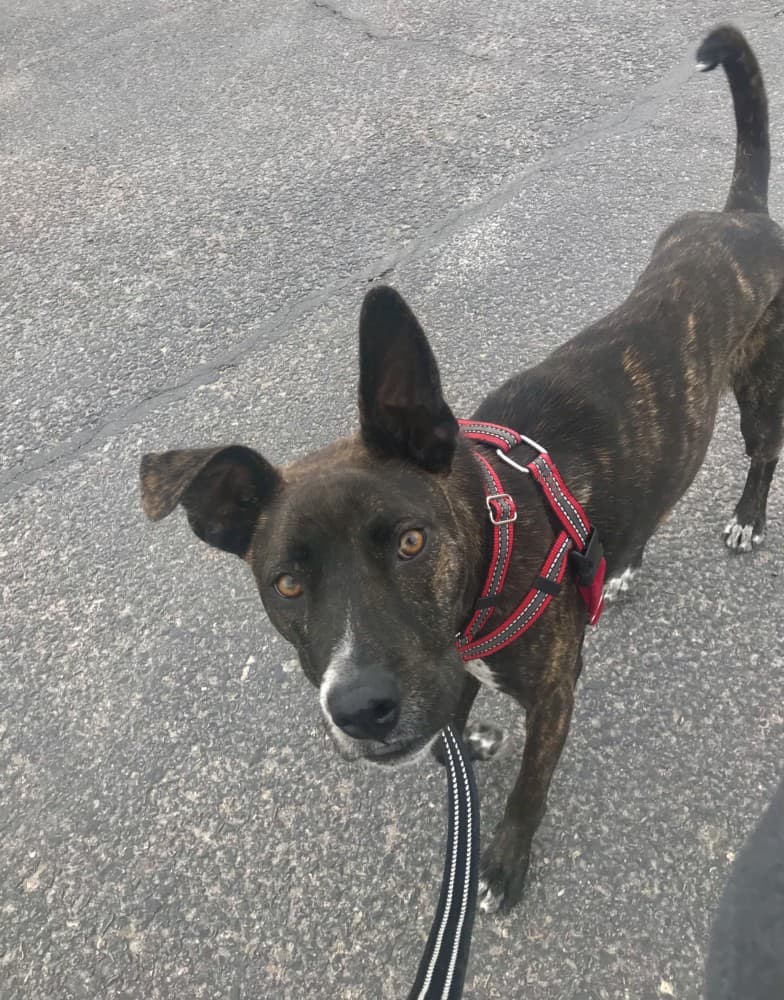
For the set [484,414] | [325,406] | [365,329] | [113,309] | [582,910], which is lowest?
[582,910]

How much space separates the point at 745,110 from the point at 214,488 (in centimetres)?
277

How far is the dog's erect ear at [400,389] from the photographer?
192 cm

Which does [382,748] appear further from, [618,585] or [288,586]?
[618,585]

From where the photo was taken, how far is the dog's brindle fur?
193 centimetres

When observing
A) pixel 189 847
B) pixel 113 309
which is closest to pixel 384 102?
pixel 113 309

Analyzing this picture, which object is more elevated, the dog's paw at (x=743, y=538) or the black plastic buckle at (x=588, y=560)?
the black plastic buckle at (x=588, y=560)

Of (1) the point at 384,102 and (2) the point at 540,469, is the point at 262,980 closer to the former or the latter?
(2) the point at 540,469

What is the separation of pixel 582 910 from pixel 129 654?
1.99 meters

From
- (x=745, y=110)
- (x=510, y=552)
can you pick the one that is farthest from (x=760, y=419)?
(x=510, y=552)

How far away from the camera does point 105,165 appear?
20.8ft

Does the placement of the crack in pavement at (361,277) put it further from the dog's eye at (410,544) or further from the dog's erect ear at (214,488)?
the dog's eye at (410,544)

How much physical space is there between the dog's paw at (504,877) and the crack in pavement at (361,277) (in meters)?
2.94

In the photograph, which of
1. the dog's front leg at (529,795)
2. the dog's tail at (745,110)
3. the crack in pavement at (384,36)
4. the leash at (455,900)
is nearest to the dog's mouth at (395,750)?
the leash at (455,900)

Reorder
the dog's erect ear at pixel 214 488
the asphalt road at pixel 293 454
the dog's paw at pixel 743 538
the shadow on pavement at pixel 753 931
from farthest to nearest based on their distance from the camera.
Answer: the dog's paw at pixel 743 538 → the asphalt road at pixel 293 454 → the dog's erect ear at pixel 214 488 → the shadow on pavement at pixel 753 931
